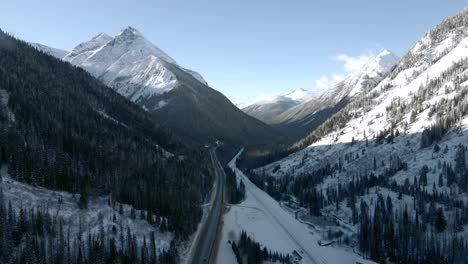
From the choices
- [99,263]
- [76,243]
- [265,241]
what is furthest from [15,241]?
[265,241]

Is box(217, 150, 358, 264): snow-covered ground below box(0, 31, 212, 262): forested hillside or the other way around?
below

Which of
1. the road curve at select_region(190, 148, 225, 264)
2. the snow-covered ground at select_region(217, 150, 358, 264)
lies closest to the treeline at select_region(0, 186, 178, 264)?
the road curve at select_region(190, 148, 225, 264)

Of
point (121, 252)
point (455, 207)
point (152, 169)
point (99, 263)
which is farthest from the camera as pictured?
point (152, 169)

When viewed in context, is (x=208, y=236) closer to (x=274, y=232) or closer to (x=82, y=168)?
(x=274, y=232)

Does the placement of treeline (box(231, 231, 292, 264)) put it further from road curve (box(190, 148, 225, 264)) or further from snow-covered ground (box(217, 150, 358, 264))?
road curve (box(190, 148, 225, 264))

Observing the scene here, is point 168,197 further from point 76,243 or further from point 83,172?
point 76,243

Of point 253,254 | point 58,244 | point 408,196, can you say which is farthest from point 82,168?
point 408,196
